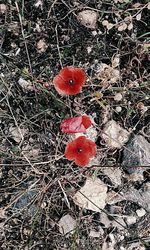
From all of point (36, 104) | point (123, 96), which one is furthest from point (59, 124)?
point (123, 96)

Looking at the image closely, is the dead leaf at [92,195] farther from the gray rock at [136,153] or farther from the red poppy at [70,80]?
the red poppy at [70,80]

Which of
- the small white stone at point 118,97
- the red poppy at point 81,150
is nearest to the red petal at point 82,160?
the red poppy at point 81,150

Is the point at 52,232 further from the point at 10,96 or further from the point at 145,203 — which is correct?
the point at 10,96

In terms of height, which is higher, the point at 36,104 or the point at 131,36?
the point at 131,36

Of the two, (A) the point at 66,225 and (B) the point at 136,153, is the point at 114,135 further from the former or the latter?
(A) the point at 66,225

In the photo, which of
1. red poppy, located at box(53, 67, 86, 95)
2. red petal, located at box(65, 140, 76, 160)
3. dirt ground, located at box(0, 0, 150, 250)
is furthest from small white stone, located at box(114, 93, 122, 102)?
red petal, located at box(65, 140, 76, 160)

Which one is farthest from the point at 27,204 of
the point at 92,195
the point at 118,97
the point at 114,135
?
the point at 118,97
